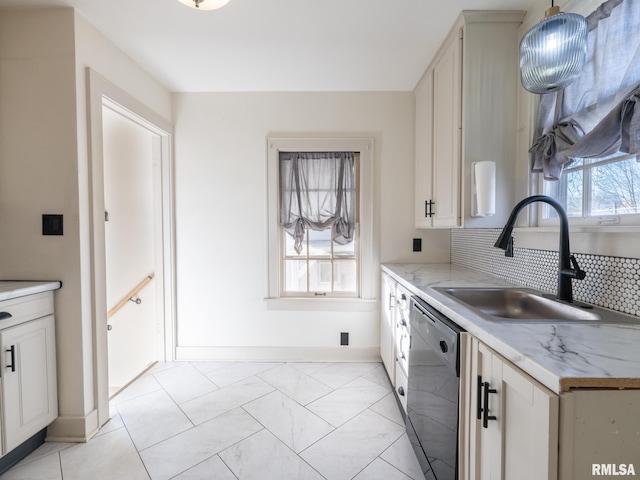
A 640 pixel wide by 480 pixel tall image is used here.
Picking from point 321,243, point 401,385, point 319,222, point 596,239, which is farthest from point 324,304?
point 596,239

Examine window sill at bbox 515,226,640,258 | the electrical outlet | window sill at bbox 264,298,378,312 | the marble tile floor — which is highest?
the electrical outlet

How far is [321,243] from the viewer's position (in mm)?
2697

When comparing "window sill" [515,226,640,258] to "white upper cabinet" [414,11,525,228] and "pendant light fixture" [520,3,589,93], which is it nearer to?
"white upper cabinet" [414,11,525,228]

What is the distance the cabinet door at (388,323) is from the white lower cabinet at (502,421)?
1064 millimetres

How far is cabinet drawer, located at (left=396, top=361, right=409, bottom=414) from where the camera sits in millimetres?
1766

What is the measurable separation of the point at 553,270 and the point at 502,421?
0.98m

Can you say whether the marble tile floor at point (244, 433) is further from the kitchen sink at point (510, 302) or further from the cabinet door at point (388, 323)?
the kitchen sink at point (510, 302)

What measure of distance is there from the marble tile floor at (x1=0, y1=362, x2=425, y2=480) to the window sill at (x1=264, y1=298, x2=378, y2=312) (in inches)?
21.1

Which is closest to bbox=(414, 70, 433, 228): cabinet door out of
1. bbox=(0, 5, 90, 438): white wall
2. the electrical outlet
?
bbox=(0, 5, 90, 438): white wall

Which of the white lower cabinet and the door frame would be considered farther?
the door frame

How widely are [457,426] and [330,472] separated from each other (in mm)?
793

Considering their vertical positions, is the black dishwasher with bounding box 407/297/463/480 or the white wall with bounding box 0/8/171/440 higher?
the white wall with bounding box 0/8/171/440

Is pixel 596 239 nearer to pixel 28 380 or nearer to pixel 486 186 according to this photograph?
pixel 486 186

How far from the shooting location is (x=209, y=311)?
269 cm
